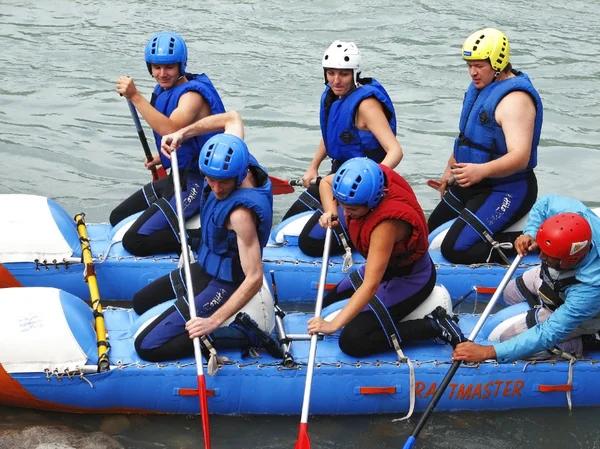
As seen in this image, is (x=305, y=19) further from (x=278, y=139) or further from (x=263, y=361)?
(x=263, y=361)

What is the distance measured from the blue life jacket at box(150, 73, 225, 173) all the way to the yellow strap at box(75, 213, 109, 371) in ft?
3.08

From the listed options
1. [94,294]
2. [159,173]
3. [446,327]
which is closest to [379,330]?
[446,327]

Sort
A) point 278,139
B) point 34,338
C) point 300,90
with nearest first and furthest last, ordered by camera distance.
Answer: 1. point 34,338
2. point 278,139
3. point 300,90

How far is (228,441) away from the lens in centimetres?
627

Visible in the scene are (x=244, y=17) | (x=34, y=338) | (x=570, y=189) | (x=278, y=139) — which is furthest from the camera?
(x=244, y=17)

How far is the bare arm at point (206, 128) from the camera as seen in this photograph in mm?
6949

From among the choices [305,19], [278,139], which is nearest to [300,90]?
[278,139]

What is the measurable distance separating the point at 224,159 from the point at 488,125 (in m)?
2.51

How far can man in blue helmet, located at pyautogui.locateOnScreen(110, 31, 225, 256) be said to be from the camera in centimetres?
729

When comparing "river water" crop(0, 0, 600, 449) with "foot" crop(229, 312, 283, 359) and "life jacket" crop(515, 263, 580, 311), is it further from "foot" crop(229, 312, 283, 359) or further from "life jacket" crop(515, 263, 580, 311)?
"life jacket" crop(515, 263, 580, 311)

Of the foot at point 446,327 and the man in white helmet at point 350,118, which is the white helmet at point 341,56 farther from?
the foot at point 446,327

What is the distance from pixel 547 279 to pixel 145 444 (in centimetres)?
274

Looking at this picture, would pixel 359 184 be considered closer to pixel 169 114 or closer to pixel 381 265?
pixel 381 265

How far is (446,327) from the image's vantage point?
20.8ft
